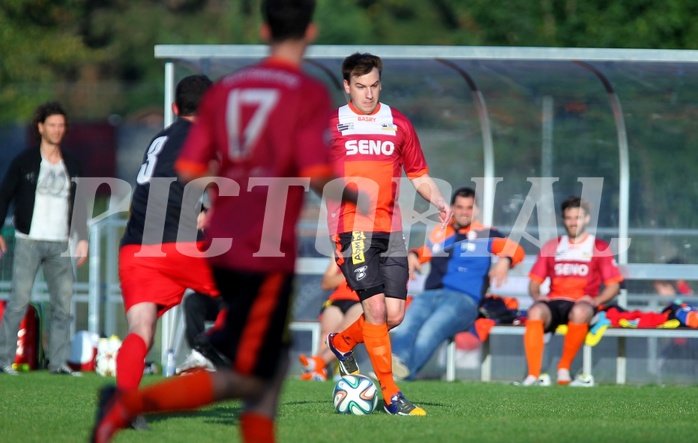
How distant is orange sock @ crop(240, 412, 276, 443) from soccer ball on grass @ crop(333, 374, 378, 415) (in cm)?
292

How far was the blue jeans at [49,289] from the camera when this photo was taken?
1046 centimetres

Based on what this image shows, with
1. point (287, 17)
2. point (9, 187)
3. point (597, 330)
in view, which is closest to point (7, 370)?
point (9, 187)

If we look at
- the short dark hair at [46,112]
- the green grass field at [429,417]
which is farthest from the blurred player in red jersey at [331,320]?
the short dark hair at [46,112]

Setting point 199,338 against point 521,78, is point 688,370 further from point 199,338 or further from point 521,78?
point 199,338

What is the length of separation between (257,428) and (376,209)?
308 cm

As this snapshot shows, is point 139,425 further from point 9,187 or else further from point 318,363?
point 9,187

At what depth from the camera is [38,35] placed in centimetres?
3161

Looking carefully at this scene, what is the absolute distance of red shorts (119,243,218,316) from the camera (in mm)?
6078

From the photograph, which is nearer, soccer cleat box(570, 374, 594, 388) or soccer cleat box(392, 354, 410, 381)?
soccer cleat box(392, 354, 410, 381)

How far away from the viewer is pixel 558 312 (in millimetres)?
10586

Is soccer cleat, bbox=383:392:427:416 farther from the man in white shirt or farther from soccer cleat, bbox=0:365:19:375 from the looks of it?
soccer cleat, bbox=0:365:19:375

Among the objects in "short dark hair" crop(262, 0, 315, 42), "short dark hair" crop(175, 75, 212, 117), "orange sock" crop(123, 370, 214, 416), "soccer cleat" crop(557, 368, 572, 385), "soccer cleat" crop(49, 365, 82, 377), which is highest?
"short dark hair" crop(262, 0, 315, 42)

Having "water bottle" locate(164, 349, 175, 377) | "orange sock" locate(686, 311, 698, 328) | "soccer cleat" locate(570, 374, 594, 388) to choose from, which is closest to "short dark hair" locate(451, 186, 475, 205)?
"soccer cleat" locate(570, 374, 594, 388)

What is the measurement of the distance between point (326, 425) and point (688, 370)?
18.8ft
